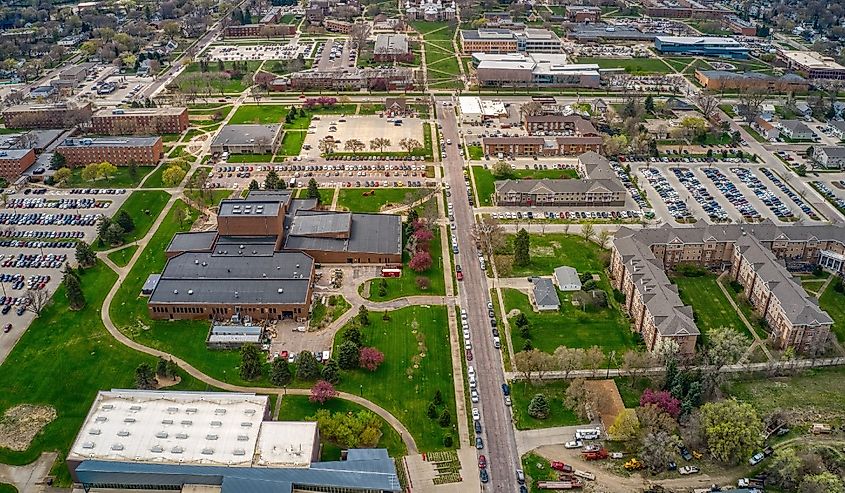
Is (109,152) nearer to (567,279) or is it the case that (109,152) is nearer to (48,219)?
(48,219)

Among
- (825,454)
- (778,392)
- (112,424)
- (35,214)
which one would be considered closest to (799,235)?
(778,392)

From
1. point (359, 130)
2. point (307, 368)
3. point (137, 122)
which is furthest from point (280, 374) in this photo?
point (137, 122)

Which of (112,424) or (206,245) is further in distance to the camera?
(206,245)

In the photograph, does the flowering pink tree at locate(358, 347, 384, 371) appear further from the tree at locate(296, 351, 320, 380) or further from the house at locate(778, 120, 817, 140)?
the house at locate(778, 120, 817, 140)

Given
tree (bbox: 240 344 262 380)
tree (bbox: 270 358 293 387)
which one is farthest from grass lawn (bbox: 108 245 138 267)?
tree (bbox: 270 358 293 387)

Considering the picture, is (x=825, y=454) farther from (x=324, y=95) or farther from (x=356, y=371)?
(x=324, y=95)

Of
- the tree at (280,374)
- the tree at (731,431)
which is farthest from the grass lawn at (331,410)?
the tree at (731,431)
